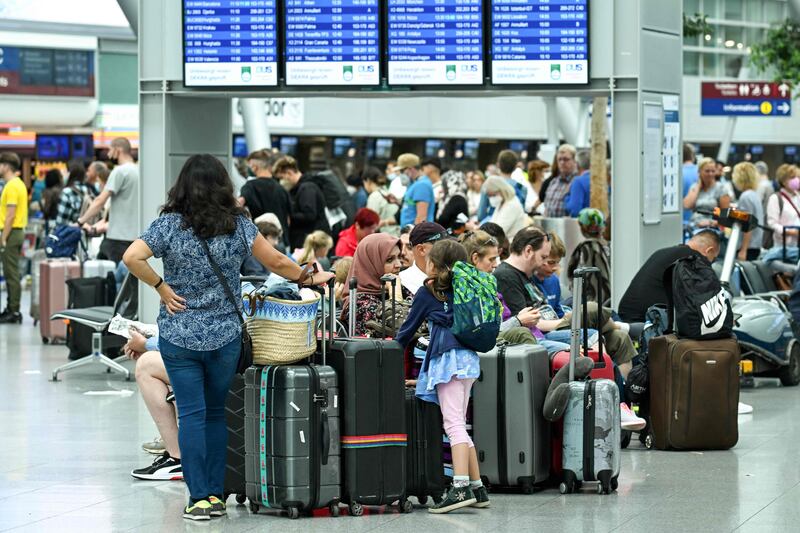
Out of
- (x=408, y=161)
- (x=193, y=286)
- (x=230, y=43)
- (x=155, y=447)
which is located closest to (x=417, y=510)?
(x=193, y=286)

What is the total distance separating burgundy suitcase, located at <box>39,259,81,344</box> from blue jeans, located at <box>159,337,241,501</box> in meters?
9.22

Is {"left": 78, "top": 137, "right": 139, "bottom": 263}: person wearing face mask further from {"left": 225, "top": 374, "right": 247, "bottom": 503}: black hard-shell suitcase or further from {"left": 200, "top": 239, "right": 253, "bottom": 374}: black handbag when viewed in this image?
{"left": 200, "top": 239, "right": 253, "bottom": 374}: black handbag

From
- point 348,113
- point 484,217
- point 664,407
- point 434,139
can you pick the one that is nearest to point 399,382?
point 664,407

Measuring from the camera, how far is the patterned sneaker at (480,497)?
23.2 feet

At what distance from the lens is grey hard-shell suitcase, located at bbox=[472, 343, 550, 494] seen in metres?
7.44

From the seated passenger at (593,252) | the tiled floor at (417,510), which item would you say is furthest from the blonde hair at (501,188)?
the tiled floor at (417,510)

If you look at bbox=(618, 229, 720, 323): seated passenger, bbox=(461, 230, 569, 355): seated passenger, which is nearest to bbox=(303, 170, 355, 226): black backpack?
bbox=(618, 229, 720, 323): seated passenger

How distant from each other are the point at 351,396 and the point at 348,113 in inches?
1293

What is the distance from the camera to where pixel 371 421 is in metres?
6.89

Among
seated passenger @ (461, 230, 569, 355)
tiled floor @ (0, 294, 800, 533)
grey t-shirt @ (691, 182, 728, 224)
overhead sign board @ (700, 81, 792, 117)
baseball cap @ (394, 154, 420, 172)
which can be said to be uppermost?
overhead sign board @ (700, 81, 792, 117)

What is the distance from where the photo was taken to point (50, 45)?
114 ft

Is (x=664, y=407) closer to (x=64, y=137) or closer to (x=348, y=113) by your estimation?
(x=64, y=137)

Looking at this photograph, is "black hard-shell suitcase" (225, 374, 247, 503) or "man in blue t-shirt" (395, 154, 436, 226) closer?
"black hard-shell suitcase" (225, 374, 247, 503)

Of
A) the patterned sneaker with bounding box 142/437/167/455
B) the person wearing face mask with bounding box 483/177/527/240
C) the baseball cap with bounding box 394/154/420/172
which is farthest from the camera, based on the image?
the baseball cap with bounding box 394/154/420/172
